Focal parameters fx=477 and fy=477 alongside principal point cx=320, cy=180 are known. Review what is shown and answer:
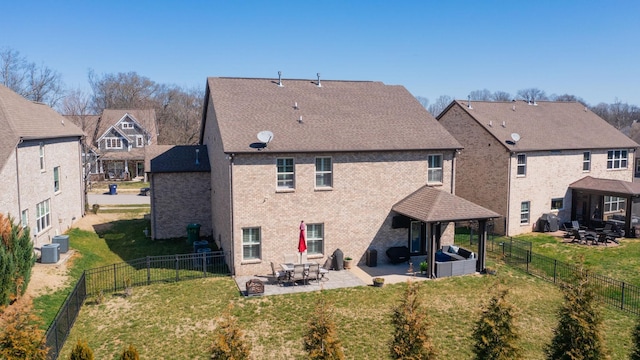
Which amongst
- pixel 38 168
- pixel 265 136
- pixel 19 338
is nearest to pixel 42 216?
pixel 38 168

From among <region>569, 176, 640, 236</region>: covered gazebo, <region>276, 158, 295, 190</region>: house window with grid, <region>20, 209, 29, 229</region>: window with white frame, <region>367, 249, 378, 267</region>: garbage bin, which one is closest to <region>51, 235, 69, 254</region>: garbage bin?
<region>20, 209, 29, 229</region>: window with white frame

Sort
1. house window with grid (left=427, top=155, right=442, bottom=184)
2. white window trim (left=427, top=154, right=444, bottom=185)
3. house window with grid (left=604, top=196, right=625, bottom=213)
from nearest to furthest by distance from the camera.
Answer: white window trim (left=427, top=154, right=444, bottom=185)
house window with grid (left=427, top=155, right=442, bottom=184)
house window with grid (left=604, top=196, right=625, bottom=213)

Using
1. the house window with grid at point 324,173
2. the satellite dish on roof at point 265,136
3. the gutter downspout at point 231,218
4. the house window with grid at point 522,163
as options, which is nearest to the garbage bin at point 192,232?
the gutter downspout at point 231,218

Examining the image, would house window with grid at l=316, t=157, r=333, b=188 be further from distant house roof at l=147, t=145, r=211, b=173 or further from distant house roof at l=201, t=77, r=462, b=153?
distant house roof at l=147, t=145, r=211, b=173

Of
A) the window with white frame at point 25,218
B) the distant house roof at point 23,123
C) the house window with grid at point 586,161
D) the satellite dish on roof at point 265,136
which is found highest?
the distant house roof at point 23,123

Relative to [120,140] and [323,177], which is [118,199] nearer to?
[120,140]

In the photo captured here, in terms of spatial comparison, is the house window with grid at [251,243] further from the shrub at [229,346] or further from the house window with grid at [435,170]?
the shrub at [229,346]
